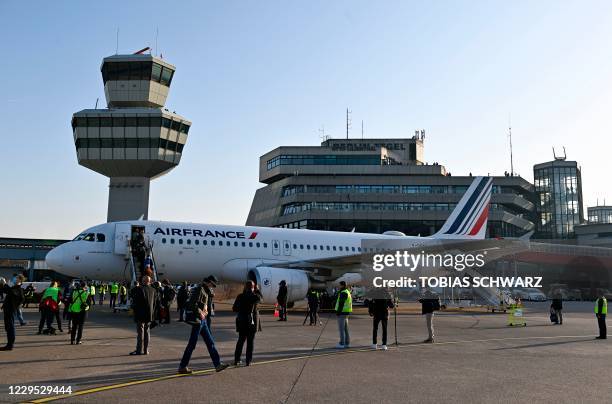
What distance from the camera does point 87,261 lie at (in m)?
23.6

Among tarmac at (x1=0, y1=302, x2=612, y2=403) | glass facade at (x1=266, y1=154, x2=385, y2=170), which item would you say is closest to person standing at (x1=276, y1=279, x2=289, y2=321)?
tarmac at (x1=0, y1=302, x2=612, y2=403)

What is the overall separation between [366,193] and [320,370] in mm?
70654

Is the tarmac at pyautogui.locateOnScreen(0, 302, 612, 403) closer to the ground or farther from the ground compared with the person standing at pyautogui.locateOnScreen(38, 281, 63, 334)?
closer to the ground

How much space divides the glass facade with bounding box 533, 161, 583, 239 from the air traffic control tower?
7580cm

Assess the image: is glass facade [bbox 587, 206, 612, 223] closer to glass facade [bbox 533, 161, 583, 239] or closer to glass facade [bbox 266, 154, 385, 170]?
glass facade [bbox 533, 161, 583, 239]

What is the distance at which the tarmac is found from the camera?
301 inches

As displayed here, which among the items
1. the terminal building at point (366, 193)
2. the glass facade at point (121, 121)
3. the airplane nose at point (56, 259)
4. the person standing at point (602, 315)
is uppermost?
the glass facade at point (121, 121)

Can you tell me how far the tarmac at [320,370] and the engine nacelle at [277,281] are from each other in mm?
7141

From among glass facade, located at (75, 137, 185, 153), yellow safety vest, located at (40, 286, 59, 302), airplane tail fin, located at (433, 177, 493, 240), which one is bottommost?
yellow safety vest, located at (40, 286, 59, 302)

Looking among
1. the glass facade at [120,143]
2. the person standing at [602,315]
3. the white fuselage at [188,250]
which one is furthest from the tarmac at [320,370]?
the glass facade at [120,143]

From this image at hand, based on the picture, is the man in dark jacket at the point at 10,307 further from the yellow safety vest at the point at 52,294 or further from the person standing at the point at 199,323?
the person standing at the point at 199,323

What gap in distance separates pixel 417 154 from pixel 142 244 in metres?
77.7

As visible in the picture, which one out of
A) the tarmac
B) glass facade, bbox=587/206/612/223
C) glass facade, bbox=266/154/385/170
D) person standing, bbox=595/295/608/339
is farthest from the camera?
glass facade, bbox=587/206/612/223

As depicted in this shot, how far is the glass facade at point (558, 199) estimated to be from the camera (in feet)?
349
